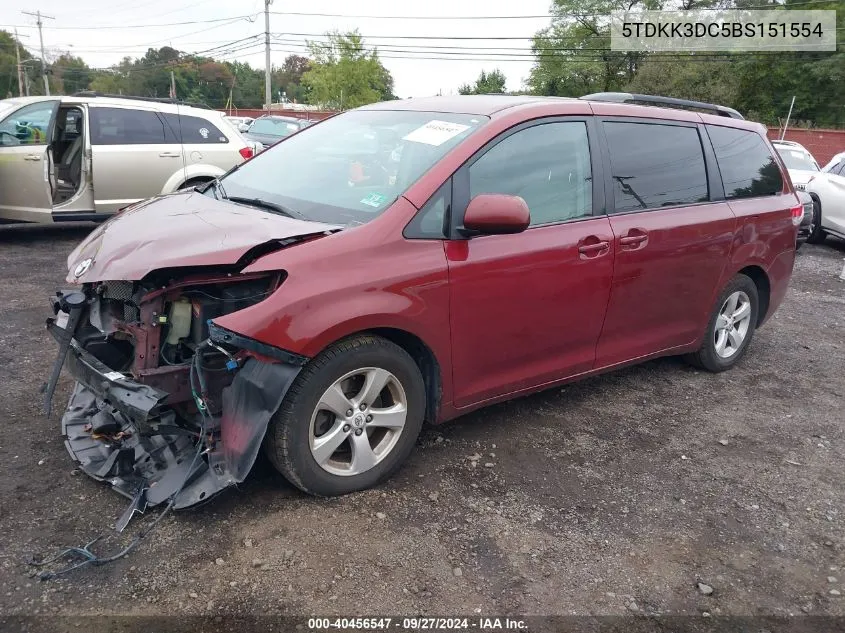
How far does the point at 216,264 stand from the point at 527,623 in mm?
1809

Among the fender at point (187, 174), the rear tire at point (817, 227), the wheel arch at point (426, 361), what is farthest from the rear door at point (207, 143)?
the rear tire at point (817, 227)

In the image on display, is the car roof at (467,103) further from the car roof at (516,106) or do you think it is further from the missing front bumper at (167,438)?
the missing front bumper at (167,438)

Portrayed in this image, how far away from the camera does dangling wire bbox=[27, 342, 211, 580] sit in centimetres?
254

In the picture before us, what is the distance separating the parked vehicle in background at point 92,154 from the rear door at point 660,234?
5.86 metres

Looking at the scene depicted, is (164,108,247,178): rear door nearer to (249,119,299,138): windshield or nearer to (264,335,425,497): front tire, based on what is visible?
(264,335,425,497): front tire

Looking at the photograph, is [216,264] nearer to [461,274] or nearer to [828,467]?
[461,274]

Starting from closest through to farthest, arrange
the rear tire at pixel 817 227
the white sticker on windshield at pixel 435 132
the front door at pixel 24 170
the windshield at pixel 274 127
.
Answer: the white sticker on windshield at pixel 435 132 < the front door at pixel 24 170 < the rear tire at pixel 817 227 < the windshield at pixel 274 127

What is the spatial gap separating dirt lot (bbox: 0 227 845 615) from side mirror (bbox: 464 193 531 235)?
1232mm

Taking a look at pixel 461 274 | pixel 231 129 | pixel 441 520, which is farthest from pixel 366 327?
pixel 231 129

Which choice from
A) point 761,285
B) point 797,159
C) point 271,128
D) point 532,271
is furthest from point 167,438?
point 271,128

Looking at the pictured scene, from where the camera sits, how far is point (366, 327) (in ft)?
9.50

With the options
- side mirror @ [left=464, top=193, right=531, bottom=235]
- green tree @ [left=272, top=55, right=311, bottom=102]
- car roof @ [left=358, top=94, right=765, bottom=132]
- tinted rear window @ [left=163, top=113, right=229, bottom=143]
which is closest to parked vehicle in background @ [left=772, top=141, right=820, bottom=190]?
car roof @ [left=358, top=94, right=765, bottom=132]

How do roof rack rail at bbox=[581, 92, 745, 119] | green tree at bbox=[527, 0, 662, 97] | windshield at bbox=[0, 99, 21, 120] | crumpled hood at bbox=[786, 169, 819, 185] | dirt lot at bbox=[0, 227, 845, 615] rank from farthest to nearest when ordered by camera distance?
green tree at bbox=[527, 0, 662, 97] < crumpled hood at bbox=[786, 169, 819, 185] < windshield at bbox=[0, 99, 21, 120] < roof rack rail at bbox=[581, 92, 745, 119] < dirt lot at bbox=[0, 227, 845, 615]

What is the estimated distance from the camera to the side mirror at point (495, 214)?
3.04 metres
